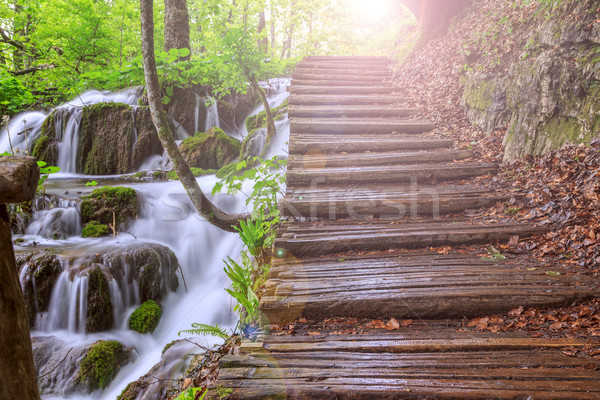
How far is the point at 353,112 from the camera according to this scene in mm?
7062

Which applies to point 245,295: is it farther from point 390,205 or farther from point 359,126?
point 359,126

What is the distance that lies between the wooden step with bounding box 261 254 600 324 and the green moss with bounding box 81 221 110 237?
421 cm

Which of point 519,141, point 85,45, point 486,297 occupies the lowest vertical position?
point 486,297

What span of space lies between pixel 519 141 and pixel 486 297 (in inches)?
112

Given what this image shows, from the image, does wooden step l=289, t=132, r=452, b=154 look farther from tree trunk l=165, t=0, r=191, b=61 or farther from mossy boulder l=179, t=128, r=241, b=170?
tree trunk l=165, t=0, r=191, b=61

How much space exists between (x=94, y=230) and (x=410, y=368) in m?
5.72

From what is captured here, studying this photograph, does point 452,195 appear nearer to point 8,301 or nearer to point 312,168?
point 312,168

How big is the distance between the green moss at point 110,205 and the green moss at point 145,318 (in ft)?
6.24

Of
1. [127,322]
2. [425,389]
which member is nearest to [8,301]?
[425,389]

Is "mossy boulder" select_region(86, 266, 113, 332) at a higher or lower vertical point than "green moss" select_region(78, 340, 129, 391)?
higher

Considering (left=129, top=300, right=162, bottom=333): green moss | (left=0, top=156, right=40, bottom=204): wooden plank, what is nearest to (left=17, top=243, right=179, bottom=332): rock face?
(left=129, top=300, right=162, bottom=333): green moss

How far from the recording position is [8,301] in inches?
51.8

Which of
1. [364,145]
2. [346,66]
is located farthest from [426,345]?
Answer: [346,66]

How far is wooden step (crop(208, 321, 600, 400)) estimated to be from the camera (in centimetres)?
193
